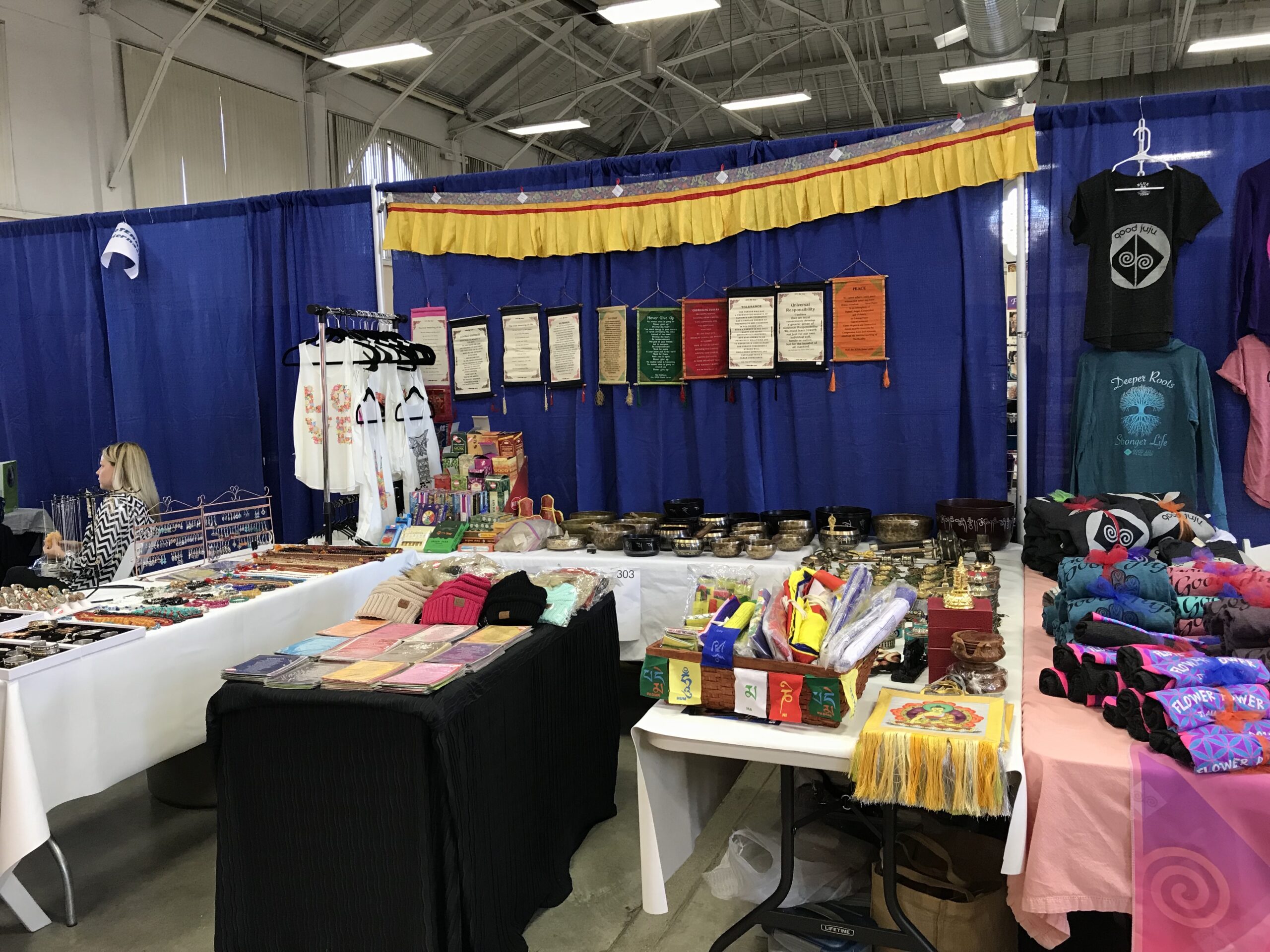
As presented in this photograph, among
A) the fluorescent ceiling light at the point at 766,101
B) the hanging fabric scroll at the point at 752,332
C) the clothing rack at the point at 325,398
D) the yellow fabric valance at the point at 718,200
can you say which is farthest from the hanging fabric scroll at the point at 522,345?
the fluorescent ceiling light at the point at 766,101

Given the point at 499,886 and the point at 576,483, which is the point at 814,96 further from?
the point at 499,886

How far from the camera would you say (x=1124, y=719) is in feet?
6.18

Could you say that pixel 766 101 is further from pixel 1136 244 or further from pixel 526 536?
pixel 526 536

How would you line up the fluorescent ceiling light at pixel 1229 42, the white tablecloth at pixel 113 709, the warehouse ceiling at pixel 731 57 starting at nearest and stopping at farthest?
the white tablecloth at pixel 113 709 < the fluorescent ceiling light at pixel 1229 42 < the warehouse ceiling at pixel 731 57

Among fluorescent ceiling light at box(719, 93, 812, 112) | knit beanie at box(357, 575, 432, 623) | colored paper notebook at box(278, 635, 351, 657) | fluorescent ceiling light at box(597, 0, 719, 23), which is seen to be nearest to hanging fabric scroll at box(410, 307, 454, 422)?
knit beanie at box(357, 575, 432, 623)

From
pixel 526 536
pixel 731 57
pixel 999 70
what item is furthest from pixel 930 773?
pixel 731 57

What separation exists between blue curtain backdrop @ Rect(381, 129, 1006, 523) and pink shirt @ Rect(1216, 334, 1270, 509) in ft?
2.88

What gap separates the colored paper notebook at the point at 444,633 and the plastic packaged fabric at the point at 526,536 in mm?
1370

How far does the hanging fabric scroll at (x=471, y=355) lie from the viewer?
4906mm

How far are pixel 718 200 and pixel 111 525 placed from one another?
307 centimetres

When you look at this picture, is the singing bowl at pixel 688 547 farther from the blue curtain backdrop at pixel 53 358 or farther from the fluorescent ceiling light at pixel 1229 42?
the fluorescent ceiling light at pixel 1229 42

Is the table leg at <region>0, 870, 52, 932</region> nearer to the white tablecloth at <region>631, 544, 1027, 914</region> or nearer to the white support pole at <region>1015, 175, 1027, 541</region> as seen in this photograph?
the white tablecloth at <region>631, 544, 1027, 914</region>

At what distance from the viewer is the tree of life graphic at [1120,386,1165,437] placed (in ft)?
12.2

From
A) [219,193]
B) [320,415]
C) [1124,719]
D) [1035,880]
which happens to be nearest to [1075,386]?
[1124,719]
